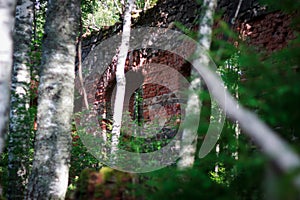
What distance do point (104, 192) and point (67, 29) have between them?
250 cm

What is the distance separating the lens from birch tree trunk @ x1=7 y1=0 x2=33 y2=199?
5762 millimetres

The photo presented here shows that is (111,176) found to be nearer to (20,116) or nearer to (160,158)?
(160,158)

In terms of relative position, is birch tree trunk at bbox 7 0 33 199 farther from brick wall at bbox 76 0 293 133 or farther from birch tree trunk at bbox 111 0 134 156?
brick wall at bbox 76 0 293 133

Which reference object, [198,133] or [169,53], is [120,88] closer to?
[169,53]

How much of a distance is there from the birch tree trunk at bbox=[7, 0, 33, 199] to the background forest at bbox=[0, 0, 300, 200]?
14 mm

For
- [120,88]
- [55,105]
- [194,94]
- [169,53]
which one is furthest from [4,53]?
[169,53]

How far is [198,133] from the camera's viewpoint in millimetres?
3502

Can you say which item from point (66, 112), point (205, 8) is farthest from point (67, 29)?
point (205, 8)

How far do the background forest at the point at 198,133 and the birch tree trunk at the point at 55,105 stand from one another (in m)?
0.01

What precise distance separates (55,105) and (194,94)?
1.95 m

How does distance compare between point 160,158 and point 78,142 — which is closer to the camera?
point 160,158

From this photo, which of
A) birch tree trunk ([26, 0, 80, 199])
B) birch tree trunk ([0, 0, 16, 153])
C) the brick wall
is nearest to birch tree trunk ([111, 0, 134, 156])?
the brick wall

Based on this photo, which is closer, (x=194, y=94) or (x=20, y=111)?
(x=194, y=94)

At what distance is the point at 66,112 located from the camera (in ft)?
16.7
